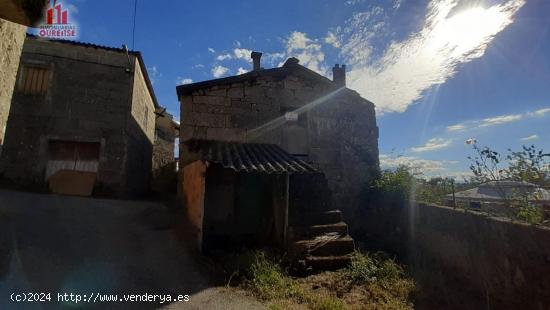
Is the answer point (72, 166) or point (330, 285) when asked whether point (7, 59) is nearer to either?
point (330, 285)

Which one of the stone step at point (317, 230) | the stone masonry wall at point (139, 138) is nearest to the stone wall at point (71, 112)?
the stone masonry wall at point (139, 138)

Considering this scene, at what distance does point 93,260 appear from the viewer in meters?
4.84

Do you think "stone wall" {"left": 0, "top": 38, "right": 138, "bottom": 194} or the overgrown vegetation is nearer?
the overgrown vegetation

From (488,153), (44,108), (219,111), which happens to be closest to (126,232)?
(219,111)

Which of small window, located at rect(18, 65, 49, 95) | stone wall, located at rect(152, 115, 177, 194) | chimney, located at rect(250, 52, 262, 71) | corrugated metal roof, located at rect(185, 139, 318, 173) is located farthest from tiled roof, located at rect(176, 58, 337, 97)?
stone wall, located at rect(152, 115, 177, 194)

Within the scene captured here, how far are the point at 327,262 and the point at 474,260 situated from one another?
8.09 feet

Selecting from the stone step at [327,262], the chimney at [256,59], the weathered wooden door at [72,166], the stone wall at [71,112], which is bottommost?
the stone step at [327,262]

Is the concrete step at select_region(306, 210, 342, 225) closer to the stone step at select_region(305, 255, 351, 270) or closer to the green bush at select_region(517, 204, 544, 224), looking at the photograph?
the stone step at select_region(305, 255, 351, 270)

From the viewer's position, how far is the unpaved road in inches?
153

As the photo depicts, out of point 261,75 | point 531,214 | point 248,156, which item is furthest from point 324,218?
point 261,75

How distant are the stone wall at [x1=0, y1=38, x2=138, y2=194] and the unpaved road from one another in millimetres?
2752

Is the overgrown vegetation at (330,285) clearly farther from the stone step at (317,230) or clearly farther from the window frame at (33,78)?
the window frame at (33,78)

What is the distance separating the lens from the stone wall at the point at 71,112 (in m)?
9.78

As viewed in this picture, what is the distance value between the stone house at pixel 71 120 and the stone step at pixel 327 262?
8.27 m
